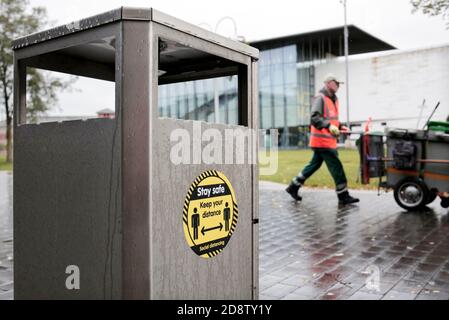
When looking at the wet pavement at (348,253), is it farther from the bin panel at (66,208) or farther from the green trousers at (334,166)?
the bin panel at (66,208)

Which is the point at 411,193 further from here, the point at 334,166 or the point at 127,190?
the point at 127,190

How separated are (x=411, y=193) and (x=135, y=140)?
630 cm

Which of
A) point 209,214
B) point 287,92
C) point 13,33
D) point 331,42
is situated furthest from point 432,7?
point 331,42

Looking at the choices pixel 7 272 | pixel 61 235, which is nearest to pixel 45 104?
pixel 7 272

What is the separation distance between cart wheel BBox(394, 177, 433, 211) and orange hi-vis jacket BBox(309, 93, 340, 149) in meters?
1.32

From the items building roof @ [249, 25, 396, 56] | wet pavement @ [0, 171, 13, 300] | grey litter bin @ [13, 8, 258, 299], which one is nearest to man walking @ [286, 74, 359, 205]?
wet pavement @ [0, 171, 13, 300]

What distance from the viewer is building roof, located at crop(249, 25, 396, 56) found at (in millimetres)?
42312

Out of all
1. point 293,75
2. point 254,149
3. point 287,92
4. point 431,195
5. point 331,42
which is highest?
point 331,42

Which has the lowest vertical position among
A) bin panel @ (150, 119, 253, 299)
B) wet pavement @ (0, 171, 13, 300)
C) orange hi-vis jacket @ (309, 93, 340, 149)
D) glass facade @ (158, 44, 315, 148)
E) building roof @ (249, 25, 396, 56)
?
wet pavement @ (0, 171, 13, 300)

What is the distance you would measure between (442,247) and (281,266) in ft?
5.97

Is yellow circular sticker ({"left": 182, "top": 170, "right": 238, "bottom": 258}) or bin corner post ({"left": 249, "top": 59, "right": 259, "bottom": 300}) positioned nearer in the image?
yellow circular sticker ({"left": 182, "top": 170, "right": 238, "bottom": 258})

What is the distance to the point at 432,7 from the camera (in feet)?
32.8

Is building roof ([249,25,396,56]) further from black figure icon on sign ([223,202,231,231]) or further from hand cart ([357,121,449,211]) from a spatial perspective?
black figure icon on sign ([223,202,231,231])

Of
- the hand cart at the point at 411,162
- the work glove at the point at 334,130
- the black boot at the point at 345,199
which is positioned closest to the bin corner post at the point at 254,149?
the hand cart at the point at 411,162
